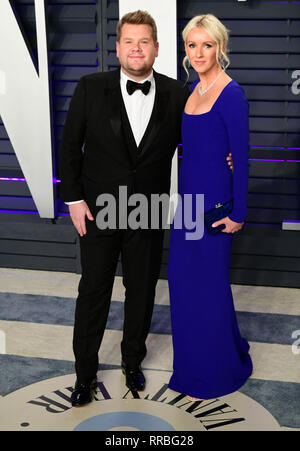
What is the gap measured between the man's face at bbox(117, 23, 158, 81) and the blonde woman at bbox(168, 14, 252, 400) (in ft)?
0.52

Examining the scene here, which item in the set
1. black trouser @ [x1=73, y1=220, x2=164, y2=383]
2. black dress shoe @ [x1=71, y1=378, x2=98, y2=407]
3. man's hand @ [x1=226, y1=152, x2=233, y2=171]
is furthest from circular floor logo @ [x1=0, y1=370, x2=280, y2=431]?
man's hand @ [x1=226, y1=152, x2=233, y2=171]

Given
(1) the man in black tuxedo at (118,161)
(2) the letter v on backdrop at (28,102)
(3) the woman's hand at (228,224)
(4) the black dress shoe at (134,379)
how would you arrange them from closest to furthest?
(1) the man in black tuxedo at (118,161)
(3) the woman's hand at (228,224)
(4) the black dress shoe at (134,379)
(2) the letter v on backdrop at (28,102)

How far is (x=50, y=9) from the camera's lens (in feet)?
13.9

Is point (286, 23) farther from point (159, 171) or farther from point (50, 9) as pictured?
point (159, 171)

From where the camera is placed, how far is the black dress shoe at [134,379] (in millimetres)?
2910

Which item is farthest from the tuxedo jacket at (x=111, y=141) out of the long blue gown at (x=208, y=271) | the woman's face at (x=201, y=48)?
the woman's face at (x=201, y=48)

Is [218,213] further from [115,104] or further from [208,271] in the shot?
[115,104]

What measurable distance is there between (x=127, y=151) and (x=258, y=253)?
1946mm

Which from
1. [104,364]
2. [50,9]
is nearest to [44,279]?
[104,364]

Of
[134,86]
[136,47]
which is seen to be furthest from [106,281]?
[136,47]

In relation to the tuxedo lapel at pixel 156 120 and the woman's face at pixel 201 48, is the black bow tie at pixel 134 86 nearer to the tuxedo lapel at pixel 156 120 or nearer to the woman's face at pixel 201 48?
the tuxedo lapel at pixel 156 120

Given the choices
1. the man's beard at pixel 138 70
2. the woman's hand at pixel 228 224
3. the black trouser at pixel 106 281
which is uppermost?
the man's beard at pixel 138 70

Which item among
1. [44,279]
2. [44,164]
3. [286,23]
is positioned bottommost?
[44,279]

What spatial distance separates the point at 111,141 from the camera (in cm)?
259
